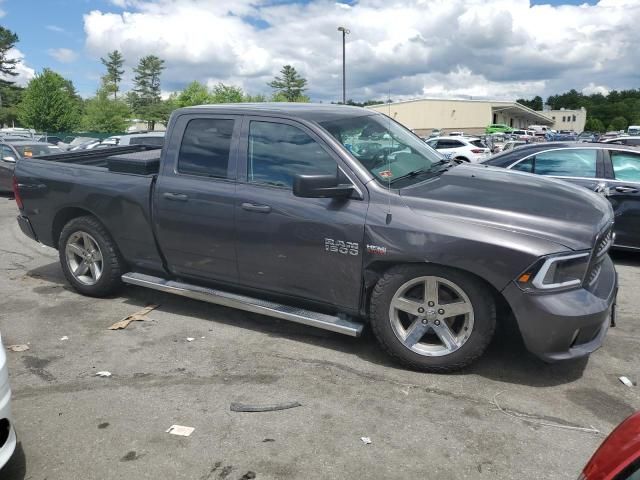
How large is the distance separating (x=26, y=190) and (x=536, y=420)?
531 centimetres

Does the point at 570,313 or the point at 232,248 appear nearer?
the point at 570,313

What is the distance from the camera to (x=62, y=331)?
482cm

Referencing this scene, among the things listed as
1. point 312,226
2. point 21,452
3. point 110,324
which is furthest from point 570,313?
point 110,324

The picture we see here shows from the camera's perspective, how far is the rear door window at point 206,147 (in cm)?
460

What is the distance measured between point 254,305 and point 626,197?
16.7 ft

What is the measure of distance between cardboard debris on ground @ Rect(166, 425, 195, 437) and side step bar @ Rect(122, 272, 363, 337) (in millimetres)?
1235

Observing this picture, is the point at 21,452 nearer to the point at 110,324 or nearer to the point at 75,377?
the point at 75,377

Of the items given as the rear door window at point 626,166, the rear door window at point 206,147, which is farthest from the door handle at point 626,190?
the rear door window at point 206,147

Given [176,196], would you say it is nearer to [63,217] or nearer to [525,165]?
[63,217]

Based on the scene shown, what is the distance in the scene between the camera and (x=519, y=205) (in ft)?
12.4

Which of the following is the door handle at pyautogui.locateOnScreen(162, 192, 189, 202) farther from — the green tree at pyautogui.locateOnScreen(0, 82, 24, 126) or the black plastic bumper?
the green tree at pyautogui.locateOnScreen(0, 82, 24, 126)

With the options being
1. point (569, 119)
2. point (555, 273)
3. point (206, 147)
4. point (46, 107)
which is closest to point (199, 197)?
point (206, 147)

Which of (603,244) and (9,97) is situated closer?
(603,244)

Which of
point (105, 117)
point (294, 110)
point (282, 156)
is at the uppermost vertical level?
point (105, 117)
